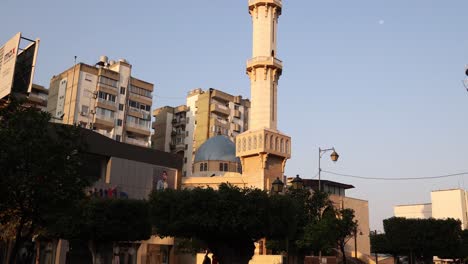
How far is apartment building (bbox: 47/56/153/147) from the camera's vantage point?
231 feet

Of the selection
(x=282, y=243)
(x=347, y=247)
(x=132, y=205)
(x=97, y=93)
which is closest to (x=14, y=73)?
(x=132, y=205)

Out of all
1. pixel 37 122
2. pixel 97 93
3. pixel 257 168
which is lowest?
pixel 37 122

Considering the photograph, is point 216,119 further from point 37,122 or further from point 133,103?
point 37,122

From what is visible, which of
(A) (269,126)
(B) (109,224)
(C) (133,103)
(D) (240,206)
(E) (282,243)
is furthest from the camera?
(C) (133,103)

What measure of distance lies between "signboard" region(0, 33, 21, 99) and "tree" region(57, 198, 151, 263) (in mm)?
12776

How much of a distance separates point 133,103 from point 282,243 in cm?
4388

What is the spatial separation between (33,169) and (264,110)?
3721 centimetres

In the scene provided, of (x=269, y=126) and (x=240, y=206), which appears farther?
(x=269, y=126)

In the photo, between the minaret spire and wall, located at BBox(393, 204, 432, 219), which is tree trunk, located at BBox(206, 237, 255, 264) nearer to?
the minaret spire

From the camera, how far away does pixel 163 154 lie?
52.1m

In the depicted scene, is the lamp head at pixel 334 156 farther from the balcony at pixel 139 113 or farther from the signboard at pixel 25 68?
the balcony at pixel 139 113

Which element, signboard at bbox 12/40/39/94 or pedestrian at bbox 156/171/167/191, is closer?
signboard at bbox 12/40/39/94

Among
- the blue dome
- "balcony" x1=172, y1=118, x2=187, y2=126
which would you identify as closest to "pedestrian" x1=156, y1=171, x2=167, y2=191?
the blue dome

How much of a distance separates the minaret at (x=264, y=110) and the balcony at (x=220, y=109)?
3747 centimetres
